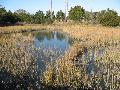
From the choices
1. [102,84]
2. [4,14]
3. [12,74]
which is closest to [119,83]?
[102,84]

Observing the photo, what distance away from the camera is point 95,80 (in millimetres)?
11078

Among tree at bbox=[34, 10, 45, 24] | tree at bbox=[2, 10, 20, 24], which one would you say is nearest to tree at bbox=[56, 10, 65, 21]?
tree at bbox=[34, 10, 45, 24]

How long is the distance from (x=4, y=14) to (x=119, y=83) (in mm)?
50184

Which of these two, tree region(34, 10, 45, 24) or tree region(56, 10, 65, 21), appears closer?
tree region(34, 10, 45, 24)

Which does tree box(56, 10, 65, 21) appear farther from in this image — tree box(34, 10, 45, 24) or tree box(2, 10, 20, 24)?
tree box(2, 10, 20, 24)

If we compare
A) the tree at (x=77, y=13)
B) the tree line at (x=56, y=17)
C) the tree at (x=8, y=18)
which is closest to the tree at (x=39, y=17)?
the tree line at (x=56, y=17)

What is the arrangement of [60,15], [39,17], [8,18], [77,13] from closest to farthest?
1. [8,18]
2. [77,13]
3. [39,17]
4. [60,15]


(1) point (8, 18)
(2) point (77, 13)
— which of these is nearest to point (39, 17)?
(2) point (77, 13)

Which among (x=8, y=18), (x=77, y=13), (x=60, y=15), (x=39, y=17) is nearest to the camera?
(x=8, y=18)

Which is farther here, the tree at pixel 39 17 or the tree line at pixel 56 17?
the tree at pixel 39 17

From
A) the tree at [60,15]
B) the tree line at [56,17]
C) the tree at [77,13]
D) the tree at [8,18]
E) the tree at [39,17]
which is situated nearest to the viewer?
the tree line at [56,17]

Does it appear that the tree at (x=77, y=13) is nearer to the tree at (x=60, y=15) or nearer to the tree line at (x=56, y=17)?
the tree line at (x=56, y=17)

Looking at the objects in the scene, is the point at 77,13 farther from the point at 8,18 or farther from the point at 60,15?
the point at 8,18

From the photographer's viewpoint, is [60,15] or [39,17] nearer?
[39,17]
